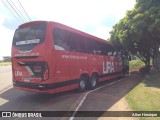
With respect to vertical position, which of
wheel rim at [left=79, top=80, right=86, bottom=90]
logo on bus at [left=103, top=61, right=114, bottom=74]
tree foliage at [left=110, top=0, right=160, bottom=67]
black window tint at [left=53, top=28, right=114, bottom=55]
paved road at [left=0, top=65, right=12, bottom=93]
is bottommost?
paved road at [left=0, top=65, right=12, bottom=93]

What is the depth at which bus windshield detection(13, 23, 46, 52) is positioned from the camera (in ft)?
36.6

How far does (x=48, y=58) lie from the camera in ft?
35.7

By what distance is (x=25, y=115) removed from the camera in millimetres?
8812

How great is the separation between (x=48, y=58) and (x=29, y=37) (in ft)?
5.25

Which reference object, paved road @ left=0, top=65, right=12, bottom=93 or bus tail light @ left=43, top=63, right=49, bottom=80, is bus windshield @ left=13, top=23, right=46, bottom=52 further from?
paved road @ left=0, top=65, right=12, bottom=93

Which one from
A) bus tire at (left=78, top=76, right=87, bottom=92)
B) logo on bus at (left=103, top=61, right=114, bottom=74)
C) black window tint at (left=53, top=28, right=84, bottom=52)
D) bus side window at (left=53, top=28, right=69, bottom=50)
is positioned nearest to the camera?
bus side window at (left=53, top=28, right=69, bottom=50)

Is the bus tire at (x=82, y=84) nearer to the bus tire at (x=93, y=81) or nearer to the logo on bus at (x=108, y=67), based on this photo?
the bus tire at (x=93, y=81)

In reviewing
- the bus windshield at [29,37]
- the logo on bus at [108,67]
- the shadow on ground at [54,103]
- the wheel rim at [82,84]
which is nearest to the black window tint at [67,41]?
the bus windshield at [29,37]

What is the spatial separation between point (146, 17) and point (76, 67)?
30.2ft

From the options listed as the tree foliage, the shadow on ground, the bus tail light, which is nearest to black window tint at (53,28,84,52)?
the bus tail light

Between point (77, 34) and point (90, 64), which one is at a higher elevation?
point (77, 34)

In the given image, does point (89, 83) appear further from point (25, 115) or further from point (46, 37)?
point (25, 115)

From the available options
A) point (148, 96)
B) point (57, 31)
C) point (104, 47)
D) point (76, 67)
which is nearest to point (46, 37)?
point (57, 31)

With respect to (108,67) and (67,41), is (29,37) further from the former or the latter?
(108,67)
